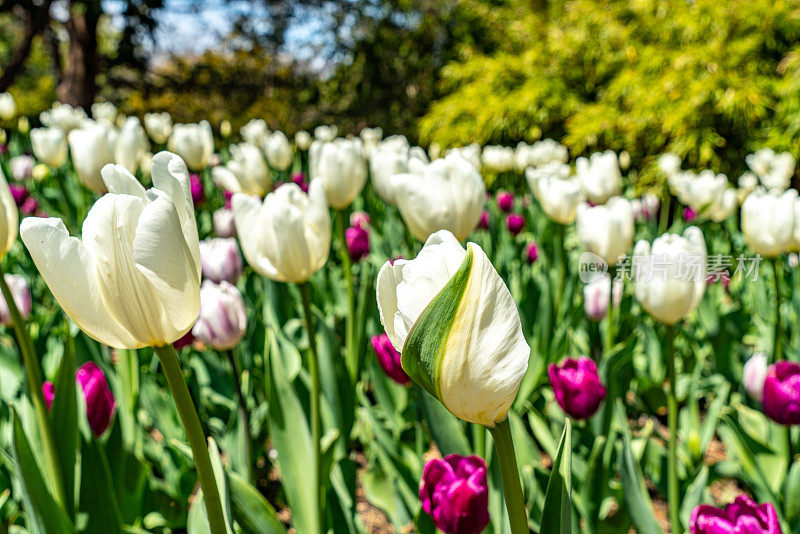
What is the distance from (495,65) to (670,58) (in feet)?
6.53

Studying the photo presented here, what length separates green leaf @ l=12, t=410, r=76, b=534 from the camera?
73cm

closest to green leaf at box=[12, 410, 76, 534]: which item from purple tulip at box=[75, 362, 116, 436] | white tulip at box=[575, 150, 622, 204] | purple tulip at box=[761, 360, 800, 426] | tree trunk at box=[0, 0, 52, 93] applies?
purple tulip at box=[75, 362, 116, 436]

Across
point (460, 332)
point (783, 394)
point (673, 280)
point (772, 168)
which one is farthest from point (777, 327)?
point (772, 168)

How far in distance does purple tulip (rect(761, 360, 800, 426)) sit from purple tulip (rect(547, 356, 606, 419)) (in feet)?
1.04

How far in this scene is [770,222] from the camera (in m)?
1.46

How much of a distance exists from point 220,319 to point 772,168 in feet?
10.3

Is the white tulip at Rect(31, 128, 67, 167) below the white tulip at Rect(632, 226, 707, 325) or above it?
above

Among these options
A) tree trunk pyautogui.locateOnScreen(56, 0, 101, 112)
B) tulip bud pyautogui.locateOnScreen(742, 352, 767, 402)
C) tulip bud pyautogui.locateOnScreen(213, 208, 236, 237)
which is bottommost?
tulip bud pyautogui.locateOnScreen(742, 352, 767, 402)

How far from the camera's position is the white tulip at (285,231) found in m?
1.02

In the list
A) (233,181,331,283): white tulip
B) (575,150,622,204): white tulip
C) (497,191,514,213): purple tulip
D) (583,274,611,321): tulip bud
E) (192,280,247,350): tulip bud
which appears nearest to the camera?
(233,181,331,283): white tulip

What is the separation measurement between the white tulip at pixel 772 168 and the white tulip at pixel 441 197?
89.3 inches

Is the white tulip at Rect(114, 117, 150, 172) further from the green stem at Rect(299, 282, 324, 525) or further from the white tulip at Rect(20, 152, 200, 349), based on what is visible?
the white tulip at Rect(20, 152, 200, 349)

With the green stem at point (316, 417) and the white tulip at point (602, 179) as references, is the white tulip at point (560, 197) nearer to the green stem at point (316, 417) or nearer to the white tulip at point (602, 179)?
the white tulip at point (602, 179)

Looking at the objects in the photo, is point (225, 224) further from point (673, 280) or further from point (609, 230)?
point (673, 280)
